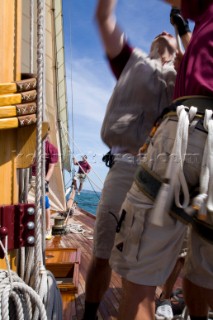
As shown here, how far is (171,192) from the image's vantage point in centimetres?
85

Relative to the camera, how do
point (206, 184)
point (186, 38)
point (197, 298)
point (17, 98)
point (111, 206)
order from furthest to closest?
point (111, 206) < point (186, 38) < point (197, 298) < point (17, 98) < point (206, 184)

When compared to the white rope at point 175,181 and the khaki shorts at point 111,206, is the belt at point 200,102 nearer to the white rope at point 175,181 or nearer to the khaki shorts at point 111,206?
the white rope at point 175,181

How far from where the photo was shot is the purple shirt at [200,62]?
0.91m

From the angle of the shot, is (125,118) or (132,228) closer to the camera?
(132,228)

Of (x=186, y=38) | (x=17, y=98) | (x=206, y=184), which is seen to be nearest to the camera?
(x=206, y=184)

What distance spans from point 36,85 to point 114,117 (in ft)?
1.57

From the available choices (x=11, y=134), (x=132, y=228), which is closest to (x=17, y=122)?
(x=11, y=134)

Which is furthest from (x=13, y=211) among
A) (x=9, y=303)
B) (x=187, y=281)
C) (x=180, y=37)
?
(x=180, y=37)

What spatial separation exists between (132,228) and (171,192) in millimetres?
146

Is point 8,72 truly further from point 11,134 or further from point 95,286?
point 95,286

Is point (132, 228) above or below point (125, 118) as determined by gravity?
below

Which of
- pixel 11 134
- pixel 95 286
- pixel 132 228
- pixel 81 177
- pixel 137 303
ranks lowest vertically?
pixel 81 177

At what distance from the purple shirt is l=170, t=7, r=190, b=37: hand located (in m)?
0.28

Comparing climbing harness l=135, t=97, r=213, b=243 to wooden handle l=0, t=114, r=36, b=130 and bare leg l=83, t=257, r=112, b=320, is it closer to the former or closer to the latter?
wooden handle l=0, t=114, r=36, b=130
